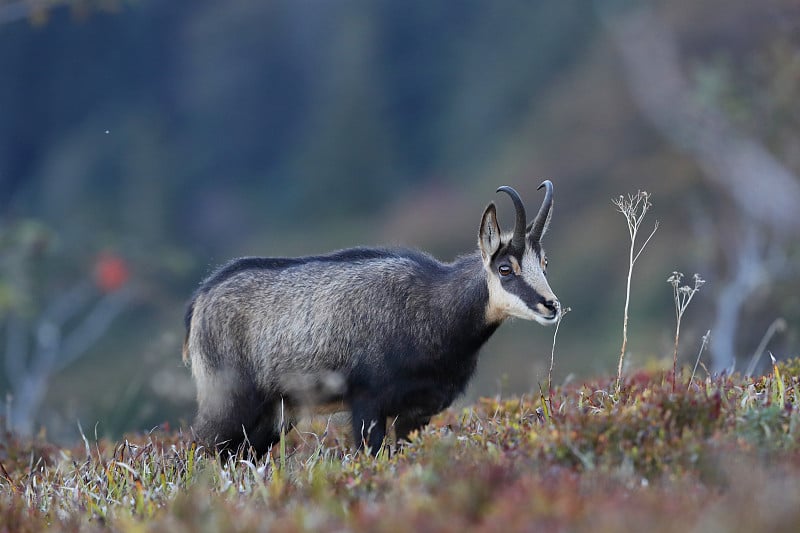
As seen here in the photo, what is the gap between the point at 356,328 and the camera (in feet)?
27.4

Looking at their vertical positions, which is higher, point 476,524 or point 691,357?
point 476,524

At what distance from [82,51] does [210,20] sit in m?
7.44

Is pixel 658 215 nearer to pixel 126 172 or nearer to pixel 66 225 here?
pixel 66 225

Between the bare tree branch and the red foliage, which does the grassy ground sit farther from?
the red foliage

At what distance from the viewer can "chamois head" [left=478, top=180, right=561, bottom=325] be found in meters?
7.82

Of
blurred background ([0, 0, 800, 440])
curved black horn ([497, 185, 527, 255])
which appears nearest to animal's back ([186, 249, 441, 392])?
curved black horn ([497, 185, 527, 255])

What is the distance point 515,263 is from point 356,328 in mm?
1303

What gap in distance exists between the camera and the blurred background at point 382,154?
25.4 m

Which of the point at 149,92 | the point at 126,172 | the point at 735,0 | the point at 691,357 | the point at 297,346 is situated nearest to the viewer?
the point at 297,346

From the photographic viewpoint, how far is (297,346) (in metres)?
8.52

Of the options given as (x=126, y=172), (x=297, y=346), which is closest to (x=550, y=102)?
(x=126, y=172)

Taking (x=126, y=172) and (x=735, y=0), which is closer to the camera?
(x=735, y=0)

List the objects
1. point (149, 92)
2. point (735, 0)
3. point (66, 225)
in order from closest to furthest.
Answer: point (66, 225) → point (735, 0) → point (149, 92)

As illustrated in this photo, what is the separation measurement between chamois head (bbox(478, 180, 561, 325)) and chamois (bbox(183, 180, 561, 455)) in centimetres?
1
